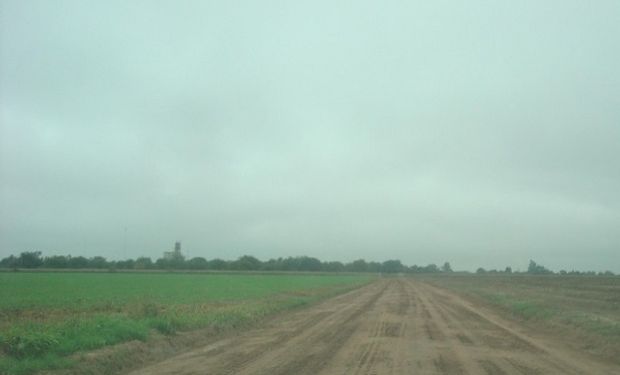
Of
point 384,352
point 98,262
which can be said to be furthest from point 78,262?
point 384,352

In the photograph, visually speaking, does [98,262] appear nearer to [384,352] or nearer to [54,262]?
[54,262]

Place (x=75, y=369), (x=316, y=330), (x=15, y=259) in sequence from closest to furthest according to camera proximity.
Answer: (x=75, y=369), (x=316, y=330), (x=15, y=259)

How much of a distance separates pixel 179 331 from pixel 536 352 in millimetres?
12635

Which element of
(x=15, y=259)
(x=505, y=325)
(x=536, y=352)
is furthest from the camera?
(x=15, y=259)

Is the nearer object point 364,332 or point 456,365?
point 456,365

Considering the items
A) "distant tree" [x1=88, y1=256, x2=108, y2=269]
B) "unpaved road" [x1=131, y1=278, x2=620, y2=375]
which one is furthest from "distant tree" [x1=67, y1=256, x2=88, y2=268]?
"unpaved road" [x1=131, y1=278, x2=620, y2=375]

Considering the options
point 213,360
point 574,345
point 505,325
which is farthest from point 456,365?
point 505,325

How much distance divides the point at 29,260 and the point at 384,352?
7020 inches

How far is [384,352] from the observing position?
1745 centimetres

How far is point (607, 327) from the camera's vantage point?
24.9 m

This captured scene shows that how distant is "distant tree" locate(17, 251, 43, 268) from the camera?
569 ft

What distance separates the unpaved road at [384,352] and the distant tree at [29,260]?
548 feet

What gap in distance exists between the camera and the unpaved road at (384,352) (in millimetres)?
14703

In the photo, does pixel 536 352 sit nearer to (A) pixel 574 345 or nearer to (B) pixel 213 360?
(A) pixel 574 345
